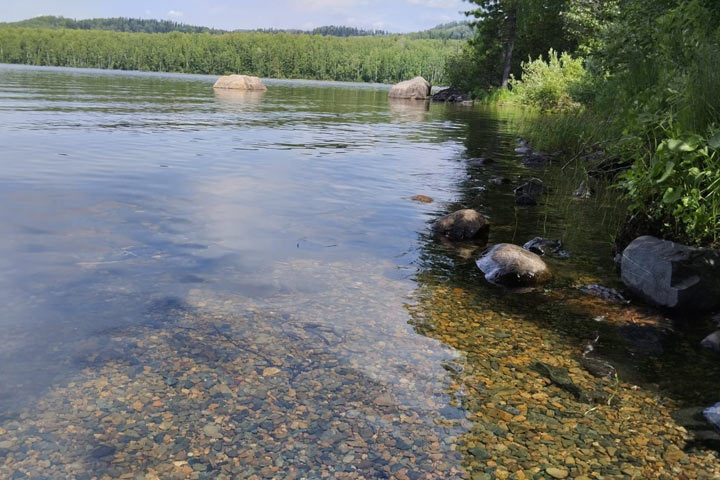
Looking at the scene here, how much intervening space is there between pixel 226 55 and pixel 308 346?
550 feet

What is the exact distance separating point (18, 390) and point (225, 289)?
3.10m

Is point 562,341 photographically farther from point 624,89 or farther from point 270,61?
point 270,61

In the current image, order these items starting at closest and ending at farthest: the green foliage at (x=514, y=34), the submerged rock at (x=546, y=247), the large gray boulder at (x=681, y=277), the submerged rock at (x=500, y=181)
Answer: the large gray boulder at (x=681, y=277)
the submerged rock at (x=546, y=247)
the submerged rock at (x=500, y=181)
the green foliage at (x=514, y=34)

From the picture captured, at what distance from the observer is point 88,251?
9.27 metres

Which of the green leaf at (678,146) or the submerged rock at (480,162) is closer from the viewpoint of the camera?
the green leaf at (678,146)

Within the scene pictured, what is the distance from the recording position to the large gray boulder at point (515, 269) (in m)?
8.95

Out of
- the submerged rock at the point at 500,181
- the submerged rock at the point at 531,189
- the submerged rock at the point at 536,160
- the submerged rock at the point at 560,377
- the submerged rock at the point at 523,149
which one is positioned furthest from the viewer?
the submerged rock at the point at 523,149

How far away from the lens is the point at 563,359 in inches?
258

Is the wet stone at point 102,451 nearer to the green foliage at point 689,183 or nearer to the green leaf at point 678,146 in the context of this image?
the green foliage at point 689,183

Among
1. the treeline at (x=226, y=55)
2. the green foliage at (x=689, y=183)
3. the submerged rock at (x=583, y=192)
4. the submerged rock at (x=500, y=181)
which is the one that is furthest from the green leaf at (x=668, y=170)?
the treeline at (x=226, y=55)

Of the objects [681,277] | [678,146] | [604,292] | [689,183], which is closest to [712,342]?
[681,277]

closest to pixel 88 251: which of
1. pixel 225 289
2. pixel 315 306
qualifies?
pixel 225 289

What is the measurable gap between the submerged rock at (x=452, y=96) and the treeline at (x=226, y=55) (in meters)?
84.8

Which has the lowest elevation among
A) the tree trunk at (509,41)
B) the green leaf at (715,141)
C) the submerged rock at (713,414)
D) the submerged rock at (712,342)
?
the submerged rock at (713,414)
